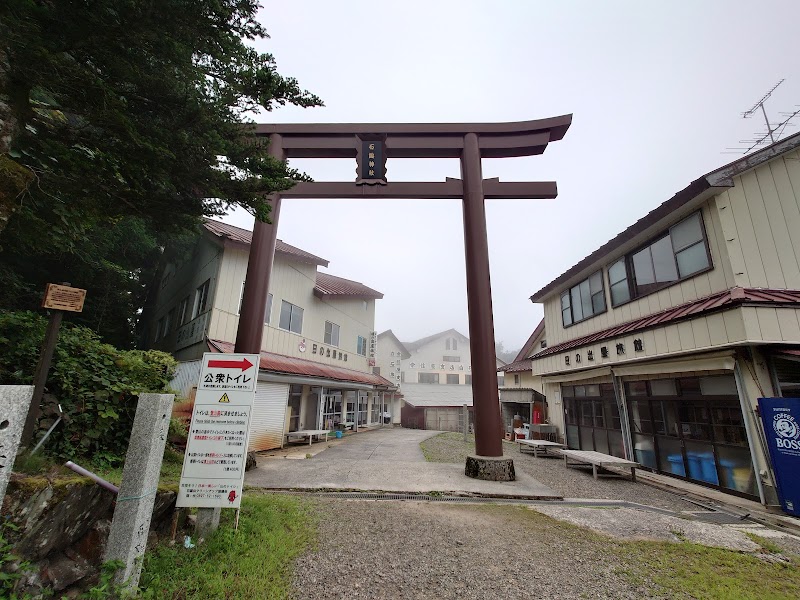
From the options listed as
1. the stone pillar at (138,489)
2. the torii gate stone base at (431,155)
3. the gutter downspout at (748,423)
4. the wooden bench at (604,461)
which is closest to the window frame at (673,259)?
the gutter downspout at (748,423)

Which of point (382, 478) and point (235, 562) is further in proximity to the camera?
point (382, 478)

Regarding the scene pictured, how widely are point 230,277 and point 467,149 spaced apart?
913 cm

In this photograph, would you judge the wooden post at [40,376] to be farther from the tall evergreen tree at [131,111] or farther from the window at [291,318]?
the window at [291,318]

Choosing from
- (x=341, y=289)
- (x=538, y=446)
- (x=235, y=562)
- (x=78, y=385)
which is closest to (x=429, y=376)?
(x=341, y=289)

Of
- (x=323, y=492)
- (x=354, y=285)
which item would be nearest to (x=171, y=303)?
(x=354, y=285)

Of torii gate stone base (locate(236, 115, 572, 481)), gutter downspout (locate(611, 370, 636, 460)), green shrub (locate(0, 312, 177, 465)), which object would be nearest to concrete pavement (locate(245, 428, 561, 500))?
green shrub (locate(0, 312, 177, 465))

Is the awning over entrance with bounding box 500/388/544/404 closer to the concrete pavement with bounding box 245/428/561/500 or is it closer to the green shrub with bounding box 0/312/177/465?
the concrete pavement with bounding box 245/428/561/500

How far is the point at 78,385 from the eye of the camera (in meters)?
5.08

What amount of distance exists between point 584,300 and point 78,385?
15.0 metres

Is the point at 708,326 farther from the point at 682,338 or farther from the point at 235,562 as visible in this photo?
the point at 235,562

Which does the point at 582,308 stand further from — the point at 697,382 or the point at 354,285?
the point at 354,285

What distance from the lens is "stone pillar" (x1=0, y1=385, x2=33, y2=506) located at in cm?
218

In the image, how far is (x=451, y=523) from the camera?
5062 millimetres

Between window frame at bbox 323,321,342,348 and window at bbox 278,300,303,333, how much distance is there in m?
2.37
